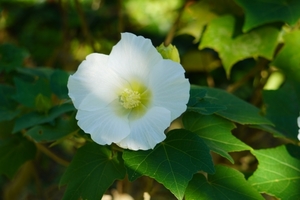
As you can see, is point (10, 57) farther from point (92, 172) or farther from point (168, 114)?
point (168, 114)

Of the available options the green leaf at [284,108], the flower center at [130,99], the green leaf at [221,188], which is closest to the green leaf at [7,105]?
the flower center at [130,99]

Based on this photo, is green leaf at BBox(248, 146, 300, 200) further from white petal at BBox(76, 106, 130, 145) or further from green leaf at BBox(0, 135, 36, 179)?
green leaf at BBox(0, 135, 36, 179)

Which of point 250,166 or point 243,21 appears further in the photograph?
point 250,166

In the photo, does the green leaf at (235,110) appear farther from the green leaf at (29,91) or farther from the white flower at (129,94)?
the green leaf at (29,91)

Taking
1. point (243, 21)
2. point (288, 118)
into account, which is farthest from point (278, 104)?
point (243, 21)

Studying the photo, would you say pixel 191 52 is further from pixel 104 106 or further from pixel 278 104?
pixel 104 106

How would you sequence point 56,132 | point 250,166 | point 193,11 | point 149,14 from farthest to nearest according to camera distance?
point 149,14, point 250,166, point 193,11, point 56,132

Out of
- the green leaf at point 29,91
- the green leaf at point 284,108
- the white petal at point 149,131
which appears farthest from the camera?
the green leaf at point 29,91
